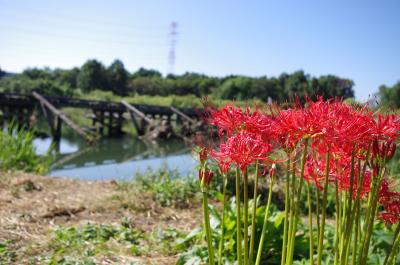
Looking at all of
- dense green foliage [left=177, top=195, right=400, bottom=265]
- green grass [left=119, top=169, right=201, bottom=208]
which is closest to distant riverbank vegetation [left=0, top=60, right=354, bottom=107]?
green grass [left=119, top=169, right=201, bottom=208]

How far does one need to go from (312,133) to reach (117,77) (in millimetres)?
52383

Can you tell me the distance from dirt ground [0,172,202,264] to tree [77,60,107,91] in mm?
45234

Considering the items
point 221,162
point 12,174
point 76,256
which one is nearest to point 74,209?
point 76,256

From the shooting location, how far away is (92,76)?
164 ft

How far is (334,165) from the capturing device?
1.52 meters

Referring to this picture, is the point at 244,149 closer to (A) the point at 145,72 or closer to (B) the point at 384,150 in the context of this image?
(B) the point at 384,150

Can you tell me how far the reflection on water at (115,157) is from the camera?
376 inches

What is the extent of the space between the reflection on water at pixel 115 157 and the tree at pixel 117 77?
32.9 metres

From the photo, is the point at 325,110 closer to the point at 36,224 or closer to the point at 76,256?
the point at 76,256

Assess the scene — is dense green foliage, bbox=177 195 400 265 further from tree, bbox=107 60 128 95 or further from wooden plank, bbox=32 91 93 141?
tree, bbox=107 60 128 95

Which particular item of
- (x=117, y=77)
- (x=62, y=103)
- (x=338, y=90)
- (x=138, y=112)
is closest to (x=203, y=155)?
(x=338, y=90)

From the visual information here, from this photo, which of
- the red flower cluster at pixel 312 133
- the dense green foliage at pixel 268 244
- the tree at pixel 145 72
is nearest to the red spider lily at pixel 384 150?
the red flower cluster at pixel 312 133

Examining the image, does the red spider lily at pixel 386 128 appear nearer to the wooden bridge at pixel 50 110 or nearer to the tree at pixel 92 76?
the wooden bridge at pixel 50 110

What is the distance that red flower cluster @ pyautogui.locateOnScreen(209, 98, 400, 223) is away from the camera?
1.25 metres
